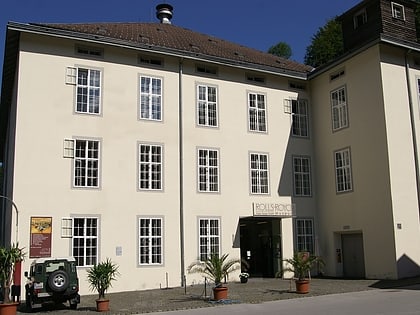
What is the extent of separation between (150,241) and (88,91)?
6.60 m

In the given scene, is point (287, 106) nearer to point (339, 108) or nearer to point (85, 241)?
point (339, 108)

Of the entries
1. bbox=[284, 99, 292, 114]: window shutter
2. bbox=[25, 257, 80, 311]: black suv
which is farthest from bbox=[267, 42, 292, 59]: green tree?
bbox=[25, 257, 80, 311]: black suv

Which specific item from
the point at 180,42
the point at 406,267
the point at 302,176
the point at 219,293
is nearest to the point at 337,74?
the point at 302,176

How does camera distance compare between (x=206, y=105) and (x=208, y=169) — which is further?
(x=206, y=105)

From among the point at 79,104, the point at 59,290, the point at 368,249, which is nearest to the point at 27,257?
the point at 59,290

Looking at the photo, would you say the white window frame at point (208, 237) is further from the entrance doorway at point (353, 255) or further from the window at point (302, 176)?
the entrance doorway at point (353, 255)

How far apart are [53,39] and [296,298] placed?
1349cm

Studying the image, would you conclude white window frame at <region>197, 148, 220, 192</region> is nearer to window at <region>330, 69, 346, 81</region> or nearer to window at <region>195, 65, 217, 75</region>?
window at <region>195, 65, 217, 75</region>

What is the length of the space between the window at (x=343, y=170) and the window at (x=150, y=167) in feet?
27.2

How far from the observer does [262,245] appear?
84.3 feet

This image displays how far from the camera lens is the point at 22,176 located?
756 inches

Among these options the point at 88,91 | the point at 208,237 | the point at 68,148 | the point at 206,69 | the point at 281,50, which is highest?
the point at 281,50

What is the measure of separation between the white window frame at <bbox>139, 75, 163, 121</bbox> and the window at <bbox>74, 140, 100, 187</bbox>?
260 cm

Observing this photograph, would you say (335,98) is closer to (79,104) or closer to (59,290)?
(79,104)
